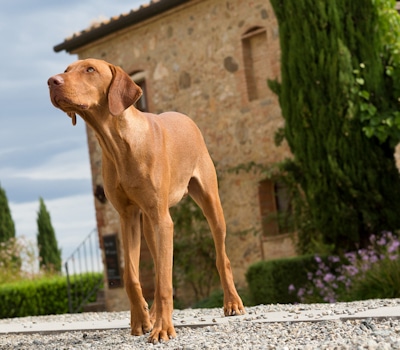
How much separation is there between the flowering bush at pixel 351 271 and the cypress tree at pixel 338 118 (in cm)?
32

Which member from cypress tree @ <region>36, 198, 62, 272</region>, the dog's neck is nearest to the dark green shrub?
the dog's neck

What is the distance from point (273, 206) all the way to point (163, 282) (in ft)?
30.4

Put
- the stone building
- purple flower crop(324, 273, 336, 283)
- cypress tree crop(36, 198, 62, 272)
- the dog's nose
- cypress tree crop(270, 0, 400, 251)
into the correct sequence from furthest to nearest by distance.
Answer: cypress tree crop(36, 198, 62, 272), the stone building, cypress tree crop(270, 0, 400, 251), purple flower crop(324, 273, 336, 283), the dog's nose

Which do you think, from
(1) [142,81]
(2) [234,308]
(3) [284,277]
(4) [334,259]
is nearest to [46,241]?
(1) [142,81]

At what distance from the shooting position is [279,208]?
14.8m

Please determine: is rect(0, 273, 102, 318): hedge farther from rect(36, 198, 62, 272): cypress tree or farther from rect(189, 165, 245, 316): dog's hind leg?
rect(189, 165, 245, 316): dog's hind leg

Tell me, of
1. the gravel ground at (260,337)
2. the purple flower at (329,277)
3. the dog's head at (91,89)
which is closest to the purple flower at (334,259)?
the purple flower at (329,277)

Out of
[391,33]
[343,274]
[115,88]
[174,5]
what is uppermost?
[174,5]

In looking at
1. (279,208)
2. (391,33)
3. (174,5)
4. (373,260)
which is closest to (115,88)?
(373,260)

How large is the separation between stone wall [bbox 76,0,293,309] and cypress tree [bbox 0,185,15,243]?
37.8 ft

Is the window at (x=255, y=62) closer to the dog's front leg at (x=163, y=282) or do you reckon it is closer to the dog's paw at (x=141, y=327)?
the dog's paw at (x=141, y=327)

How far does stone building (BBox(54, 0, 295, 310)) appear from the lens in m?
14.6

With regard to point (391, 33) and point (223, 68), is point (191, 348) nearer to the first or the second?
point (391, 33)

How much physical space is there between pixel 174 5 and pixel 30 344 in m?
10.6
